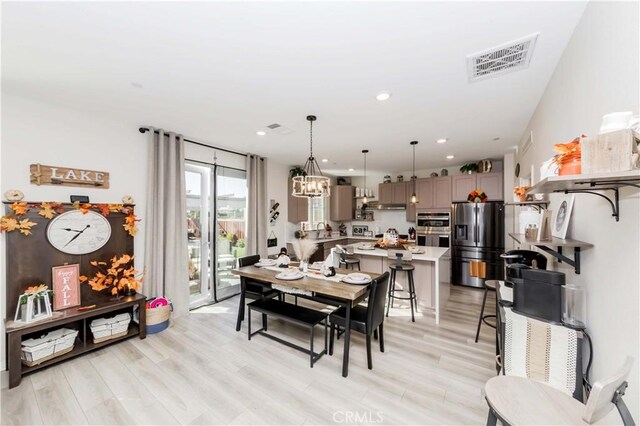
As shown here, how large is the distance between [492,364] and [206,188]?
440cm

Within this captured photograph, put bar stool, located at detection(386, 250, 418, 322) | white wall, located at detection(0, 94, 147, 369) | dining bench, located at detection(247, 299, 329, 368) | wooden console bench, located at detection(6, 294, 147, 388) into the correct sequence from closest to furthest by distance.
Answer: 1. wooden console bench, located at detection(6, 294, 147, 388)
2. white wall, located at detection(0, 94, 147, 369)
3. dining bench, located at detection(247, 299, 329, 368)
4. bar stool, located at detection(386, 250, 418, 322)

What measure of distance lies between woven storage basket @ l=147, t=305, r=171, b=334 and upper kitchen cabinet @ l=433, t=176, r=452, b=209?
525 centimetres

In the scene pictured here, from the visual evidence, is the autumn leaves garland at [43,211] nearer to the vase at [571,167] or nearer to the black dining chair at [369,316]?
the black dining chair at [369,316]

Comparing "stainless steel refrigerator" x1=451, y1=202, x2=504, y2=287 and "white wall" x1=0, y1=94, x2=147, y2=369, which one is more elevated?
"white wall" x1=0, y1=94, x2=147, y2=369

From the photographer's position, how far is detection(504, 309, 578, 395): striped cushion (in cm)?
145

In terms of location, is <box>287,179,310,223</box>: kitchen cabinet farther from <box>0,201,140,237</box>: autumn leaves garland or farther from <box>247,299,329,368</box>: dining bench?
<box>0,201,140,237</box>: autumn leaves garland

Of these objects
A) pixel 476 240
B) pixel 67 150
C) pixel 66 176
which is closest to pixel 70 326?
pixel 66 176

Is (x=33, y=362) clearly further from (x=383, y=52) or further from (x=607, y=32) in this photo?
(x=607, y=32)

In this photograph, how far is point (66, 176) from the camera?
2805mm

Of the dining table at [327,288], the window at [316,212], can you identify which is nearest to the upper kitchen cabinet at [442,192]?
the window at [316,212]

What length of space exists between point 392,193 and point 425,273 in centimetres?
290

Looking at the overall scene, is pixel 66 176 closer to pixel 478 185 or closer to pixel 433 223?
pixel 433 223

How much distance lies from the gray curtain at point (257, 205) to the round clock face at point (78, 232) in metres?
2.11

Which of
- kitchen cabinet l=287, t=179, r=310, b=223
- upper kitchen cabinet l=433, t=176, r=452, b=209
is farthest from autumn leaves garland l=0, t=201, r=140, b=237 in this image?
upper kitchen cabinet l=433, t=176, r=452, b=209
